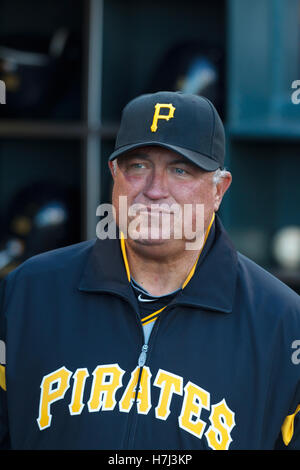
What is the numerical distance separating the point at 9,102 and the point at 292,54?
103 cm

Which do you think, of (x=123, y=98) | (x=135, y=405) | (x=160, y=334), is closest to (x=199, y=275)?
(x=160, y=334)

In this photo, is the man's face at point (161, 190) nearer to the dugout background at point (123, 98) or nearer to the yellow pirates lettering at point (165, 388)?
the yellow pirates lettering at point (165, 388)

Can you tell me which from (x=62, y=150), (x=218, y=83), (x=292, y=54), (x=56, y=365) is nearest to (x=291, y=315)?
(x=56, y=365)

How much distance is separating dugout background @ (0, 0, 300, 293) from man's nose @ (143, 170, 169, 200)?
4.20 feet

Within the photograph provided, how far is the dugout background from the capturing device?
7.36 ft

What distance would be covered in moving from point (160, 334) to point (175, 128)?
30 cm

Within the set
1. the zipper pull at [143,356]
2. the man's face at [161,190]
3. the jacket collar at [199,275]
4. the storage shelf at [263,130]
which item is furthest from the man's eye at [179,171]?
the storage shelf at [263,130]

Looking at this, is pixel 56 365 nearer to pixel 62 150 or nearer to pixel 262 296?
pixel 262 296

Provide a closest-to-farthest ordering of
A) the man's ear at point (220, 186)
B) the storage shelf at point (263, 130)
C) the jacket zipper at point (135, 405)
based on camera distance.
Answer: the jacket zipper at point (135, 405), the man's ear at point (220, 186), the storage shelf at point (263, 130)

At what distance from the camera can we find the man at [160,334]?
3.15ft

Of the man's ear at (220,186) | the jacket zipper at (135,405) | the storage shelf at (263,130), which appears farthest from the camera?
the storage shelf at (263,130)

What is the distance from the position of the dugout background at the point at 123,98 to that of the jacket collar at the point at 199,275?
118 cm

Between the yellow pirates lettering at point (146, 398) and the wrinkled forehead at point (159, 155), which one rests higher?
the wrinkled forehead at point (159, 155)

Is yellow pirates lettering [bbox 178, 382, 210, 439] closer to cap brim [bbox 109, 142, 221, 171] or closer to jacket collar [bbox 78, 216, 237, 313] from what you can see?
jacket collar [bbox 78, 216, 237, 313]
